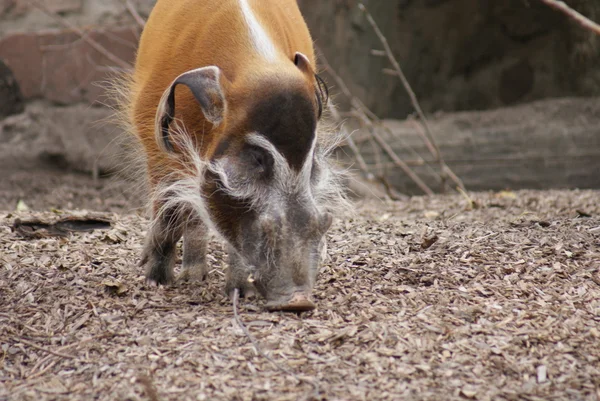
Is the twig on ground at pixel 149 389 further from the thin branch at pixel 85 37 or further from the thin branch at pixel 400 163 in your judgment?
the thin branch at pixel 85 37

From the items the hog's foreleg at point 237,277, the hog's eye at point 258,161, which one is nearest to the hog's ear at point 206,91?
the hog's eye at point 258,161

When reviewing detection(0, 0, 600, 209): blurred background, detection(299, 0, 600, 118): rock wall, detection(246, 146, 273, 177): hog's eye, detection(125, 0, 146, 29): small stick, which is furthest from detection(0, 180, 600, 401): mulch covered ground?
detection(299, 0, 600, 118): rock wall

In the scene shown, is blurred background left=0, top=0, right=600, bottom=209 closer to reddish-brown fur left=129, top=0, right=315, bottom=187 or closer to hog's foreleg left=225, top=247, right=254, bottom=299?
reddish-brown fur left=129, top=0, right=315, bottom=187

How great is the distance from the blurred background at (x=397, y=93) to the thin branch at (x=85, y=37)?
18mm

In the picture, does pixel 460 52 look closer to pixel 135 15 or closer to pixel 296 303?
pixel 135 15

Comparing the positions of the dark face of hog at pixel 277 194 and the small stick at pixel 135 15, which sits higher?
the dark face of hog at pixel 277 194

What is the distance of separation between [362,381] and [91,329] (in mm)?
881

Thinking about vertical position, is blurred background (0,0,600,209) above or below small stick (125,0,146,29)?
below

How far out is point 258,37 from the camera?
255 centimetres

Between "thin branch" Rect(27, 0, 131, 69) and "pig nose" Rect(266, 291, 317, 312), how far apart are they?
332 cm

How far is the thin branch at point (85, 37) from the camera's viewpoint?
5160mm

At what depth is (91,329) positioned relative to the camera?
236cm

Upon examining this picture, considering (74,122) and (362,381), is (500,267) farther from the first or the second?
(74,122)

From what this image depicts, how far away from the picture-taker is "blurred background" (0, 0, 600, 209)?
17.5 feet
